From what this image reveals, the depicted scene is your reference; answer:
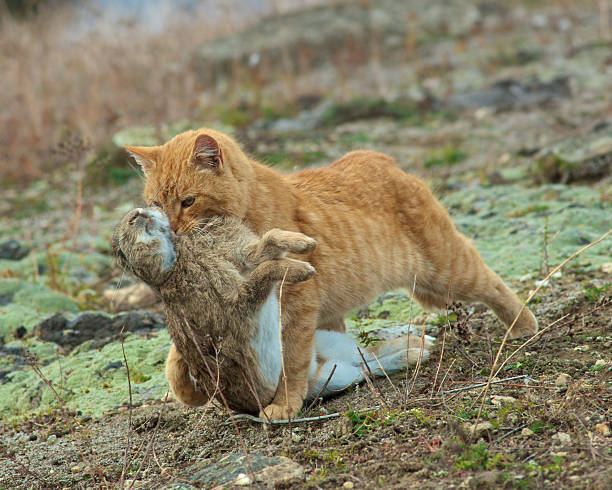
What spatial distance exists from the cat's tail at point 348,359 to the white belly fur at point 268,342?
35 cm

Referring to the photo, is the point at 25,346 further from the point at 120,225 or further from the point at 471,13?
the point at 471,13

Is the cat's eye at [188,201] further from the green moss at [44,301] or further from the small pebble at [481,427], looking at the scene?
the green moss at [44,301]

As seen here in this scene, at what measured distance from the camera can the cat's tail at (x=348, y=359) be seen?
12.6ft

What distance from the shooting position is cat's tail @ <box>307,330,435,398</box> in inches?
152

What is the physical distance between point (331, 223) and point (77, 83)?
10.1 metres

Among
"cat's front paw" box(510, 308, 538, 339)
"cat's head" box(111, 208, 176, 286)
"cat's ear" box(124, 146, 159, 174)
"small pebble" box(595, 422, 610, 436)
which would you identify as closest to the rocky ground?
"small pebble" box(595, 422, 610, 436)

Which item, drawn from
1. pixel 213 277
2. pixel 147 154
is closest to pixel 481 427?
pixel 213 277

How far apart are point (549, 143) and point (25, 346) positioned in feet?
24.5

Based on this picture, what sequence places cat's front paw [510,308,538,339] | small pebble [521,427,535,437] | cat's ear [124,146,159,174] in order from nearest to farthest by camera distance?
1. small pebble [521,427,535,437]
2. cat's ear [124,146,159,174]
3. cat's front paw [510,308,538,339]

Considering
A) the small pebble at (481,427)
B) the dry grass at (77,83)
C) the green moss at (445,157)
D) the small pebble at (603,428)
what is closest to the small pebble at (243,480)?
the small pebble at (481,427)

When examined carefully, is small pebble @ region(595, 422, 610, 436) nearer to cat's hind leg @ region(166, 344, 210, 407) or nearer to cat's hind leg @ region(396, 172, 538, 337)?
cat's hind leg @ region(396, 172, 538, 337)

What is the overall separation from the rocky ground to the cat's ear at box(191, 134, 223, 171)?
114cm

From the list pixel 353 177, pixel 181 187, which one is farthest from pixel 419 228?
pixel 181 187

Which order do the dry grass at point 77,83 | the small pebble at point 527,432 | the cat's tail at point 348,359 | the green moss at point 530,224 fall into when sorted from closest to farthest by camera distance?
the small pebble at point 527,432
the cat's tail at point 348,359
the green moss at point 530,224
the dry grass at point 77,83
